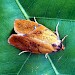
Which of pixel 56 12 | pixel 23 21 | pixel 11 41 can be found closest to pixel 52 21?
pixel 56 12

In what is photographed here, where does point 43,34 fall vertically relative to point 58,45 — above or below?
above

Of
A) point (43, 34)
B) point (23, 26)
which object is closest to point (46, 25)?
point (43, 34)

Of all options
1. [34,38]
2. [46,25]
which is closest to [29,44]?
[34,38]

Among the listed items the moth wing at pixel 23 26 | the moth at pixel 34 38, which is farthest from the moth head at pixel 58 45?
the moth wing at pixel 23 26

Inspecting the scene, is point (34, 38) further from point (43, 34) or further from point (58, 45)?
point (58, 45)

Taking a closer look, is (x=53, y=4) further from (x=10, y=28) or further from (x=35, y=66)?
(x=35, y=66)
